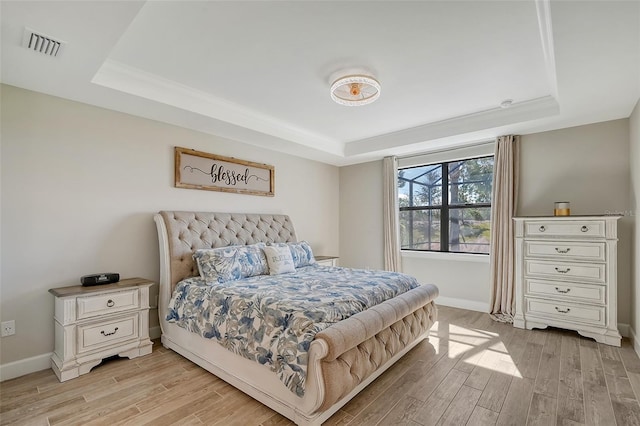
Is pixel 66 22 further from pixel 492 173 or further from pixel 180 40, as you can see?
pixel 492 173

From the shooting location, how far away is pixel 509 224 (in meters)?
3.81

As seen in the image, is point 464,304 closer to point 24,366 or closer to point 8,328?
point 24,366

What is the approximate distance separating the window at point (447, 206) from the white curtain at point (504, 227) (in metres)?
0.30

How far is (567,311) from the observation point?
3199mm

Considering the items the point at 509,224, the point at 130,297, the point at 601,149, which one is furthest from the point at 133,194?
the point at 601,149

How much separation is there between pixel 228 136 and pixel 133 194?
1311mm

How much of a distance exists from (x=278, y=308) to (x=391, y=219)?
10.7 ft

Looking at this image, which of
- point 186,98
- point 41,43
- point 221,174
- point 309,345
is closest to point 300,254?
point 221,174

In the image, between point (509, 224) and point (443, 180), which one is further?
point (443, 180)

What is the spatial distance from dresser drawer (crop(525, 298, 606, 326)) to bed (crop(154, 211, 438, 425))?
1.27m

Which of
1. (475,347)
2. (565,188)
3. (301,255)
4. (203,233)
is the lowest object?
(475,347)

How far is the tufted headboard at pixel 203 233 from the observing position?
10.00ft

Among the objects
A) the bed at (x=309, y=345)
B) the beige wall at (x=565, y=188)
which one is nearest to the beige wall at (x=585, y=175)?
the beige wall at (x=565, y=188)

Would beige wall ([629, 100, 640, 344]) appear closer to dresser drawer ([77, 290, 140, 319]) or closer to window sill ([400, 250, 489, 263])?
window sill ([400, 250, 489, 263])
